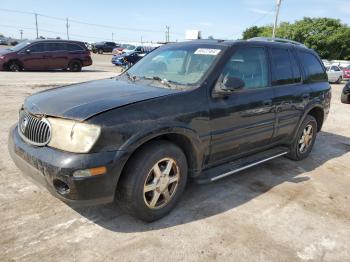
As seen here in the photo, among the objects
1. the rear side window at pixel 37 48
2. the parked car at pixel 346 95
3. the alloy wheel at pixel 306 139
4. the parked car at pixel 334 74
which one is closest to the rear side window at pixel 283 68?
the alloy wheel at pixel 306 139

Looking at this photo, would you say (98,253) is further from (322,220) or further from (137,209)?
(322,220)

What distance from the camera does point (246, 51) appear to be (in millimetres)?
4445

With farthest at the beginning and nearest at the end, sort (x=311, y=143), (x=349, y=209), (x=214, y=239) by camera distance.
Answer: (x=311, y=143), (x=349, y=209), (x=214, y=239)

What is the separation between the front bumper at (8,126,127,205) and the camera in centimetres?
291

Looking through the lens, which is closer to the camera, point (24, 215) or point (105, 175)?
point (105, 175)

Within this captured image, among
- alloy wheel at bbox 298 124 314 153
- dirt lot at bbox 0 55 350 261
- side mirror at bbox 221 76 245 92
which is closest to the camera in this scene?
dirt lot at bbox 0 55 350 261

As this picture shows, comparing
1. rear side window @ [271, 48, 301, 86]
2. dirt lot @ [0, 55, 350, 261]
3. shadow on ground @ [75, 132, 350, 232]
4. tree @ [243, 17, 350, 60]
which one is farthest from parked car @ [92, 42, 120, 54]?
rear side window @ [271, 48, 301, 86]

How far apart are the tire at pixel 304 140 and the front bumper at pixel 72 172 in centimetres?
344

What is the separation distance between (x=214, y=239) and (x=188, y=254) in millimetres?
371

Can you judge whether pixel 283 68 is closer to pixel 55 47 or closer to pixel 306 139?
pixel 306 139

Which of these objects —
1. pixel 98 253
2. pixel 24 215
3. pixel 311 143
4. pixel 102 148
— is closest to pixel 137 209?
pixel 98 253

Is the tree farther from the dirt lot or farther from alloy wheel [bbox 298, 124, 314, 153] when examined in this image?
the dirt lot

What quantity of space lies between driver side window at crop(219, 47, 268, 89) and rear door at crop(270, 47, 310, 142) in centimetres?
23

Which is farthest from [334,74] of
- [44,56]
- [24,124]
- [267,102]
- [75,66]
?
[24,124]
